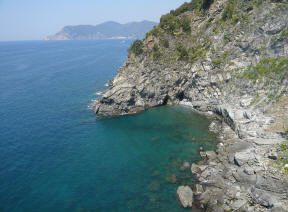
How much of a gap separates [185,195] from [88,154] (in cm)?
2172

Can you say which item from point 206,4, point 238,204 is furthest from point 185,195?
point 206,4

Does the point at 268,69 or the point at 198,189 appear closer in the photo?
the point at 198,189

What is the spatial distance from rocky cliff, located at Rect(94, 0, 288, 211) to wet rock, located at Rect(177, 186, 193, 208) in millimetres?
1756

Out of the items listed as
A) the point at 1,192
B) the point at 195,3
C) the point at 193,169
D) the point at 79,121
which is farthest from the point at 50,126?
the point at 195,3

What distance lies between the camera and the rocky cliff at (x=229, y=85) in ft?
105

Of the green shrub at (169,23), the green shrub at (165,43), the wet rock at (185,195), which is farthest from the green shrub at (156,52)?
the wet rock at (185,195)

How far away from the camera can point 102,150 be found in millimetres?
45812

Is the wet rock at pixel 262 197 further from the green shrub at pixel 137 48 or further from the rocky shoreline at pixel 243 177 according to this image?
the green shrub at pixel 137 48

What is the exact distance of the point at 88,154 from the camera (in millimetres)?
43938

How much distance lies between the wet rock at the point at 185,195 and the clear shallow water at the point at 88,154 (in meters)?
0.91

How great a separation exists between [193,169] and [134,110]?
103 feet

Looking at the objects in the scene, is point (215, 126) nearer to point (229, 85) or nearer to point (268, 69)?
point (229, 85)

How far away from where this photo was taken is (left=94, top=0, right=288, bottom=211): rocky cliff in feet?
105

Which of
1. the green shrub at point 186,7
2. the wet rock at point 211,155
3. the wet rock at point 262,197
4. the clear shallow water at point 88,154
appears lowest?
the clear shallow water at point 88,154
